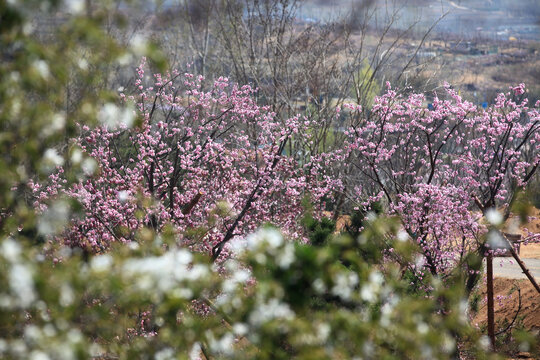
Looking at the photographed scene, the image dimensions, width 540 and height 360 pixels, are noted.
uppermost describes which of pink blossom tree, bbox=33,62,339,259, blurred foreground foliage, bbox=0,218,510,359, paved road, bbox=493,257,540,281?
blurred foreground foliage, bbox=0,218,510,359

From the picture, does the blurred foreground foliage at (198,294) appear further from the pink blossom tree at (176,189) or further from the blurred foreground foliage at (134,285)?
the pink blossom tree at (176,189)

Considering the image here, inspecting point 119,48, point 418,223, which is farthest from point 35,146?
point 418,223

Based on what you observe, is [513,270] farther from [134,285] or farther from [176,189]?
[134,285]

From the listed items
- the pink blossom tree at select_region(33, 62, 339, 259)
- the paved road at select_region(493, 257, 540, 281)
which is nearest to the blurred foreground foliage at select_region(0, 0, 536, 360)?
the pink blossom tree at select_region(33, 62, 339, 259)

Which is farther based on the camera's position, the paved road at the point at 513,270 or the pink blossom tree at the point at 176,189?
the paved road at the point at 513,270

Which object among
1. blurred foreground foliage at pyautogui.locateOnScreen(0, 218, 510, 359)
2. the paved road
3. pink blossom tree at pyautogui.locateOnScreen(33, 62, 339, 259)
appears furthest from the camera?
the paved road

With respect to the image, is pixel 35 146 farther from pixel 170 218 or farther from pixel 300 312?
pixel 170 218

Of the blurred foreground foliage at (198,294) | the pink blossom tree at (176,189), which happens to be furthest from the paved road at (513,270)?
the blurred foreground foliage at (198,294)

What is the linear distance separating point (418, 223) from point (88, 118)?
5.20 m

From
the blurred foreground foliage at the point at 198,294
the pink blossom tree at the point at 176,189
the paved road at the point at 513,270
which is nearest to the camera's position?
the blurred foreground foliage at the point at 198,294

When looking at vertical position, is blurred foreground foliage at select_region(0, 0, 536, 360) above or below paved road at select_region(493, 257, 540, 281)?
above

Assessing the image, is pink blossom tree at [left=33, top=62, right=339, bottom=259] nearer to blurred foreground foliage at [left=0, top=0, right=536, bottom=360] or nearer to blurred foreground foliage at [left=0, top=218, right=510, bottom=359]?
blurred foreground foliage at [left=0, top=0, right=536, bottom=360]

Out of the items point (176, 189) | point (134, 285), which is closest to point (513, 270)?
point (176, 189)

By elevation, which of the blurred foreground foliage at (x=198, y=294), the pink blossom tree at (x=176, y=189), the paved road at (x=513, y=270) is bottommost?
the paved road at (x=513, y=270)
